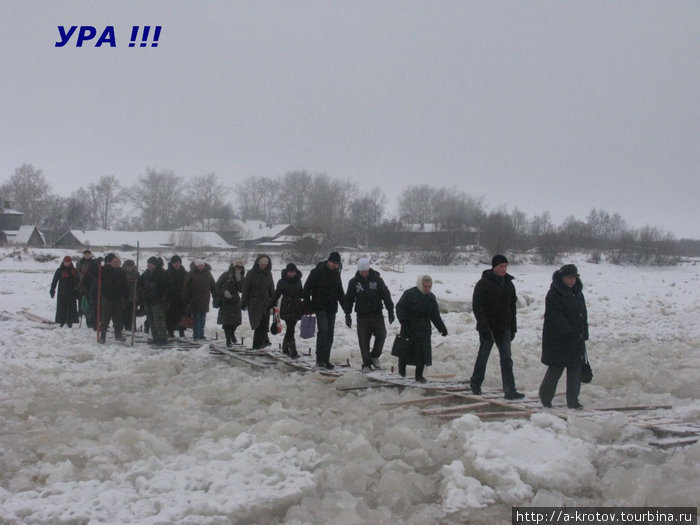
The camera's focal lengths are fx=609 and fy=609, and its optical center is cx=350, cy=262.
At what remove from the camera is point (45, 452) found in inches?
226

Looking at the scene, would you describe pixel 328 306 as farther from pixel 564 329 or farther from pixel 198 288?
pixel 564 329

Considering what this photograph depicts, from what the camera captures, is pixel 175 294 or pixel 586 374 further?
pixel 175 294

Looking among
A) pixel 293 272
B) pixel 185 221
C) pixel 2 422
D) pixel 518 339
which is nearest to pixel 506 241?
pixel 518 339

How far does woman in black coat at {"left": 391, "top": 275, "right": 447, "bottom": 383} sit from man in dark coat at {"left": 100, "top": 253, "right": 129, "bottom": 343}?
6.44 metres

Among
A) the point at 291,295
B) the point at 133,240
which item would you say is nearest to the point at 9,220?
the point at 133,240

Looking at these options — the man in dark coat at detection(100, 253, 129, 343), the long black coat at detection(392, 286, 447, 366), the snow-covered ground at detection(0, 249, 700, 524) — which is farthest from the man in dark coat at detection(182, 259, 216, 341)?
the long black coat at detection(392, 286, 447, 366)

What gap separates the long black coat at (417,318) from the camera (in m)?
8.81

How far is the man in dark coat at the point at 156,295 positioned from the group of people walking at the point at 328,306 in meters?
0.02

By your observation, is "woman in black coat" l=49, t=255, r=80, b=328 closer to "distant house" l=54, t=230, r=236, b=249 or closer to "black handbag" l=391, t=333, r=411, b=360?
"black handbag" l=391, t=333, r=411, b=360

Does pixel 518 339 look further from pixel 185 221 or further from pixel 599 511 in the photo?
pixel 185 221

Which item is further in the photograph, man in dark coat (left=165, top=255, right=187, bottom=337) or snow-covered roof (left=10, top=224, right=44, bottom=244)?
snow-covered roof (left=10, top=224, right=44, bottom=244)

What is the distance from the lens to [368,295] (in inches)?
375

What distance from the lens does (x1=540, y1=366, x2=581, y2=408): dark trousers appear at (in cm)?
695

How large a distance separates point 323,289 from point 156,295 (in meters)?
4.18
